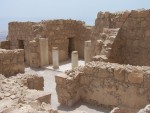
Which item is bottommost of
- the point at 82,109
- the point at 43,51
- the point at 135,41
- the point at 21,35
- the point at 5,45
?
the point at 82,109

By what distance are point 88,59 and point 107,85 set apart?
6.42 meters

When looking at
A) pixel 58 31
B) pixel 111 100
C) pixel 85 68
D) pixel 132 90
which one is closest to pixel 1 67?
pixel 85 68

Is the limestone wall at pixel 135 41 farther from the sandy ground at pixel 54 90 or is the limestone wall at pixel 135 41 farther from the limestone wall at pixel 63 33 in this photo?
the limestone wall at pixel 63 33

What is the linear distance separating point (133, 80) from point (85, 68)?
188cm

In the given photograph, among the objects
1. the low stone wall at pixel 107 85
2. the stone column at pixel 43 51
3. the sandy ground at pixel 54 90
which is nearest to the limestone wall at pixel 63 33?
the stone column at pixel 43 51

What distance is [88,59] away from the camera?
14797mm

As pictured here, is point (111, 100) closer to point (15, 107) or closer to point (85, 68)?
Answer: point (85, 68)

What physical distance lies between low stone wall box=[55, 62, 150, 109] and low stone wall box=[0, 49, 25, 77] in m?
2.51

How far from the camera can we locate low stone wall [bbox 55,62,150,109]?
7840 mm

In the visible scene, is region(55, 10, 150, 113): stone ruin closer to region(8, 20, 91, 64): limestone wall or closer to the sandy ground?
the sandy ground

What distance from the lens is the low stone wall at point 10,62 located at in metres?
10.2

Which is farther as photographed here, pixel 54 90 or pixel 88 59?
pixel 88 59

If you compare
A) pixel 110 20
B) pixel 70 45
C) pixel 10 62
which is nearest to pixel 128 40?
pixel 110 20

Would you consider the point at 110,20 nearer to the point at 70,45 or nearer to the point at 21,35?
the point at 70,45
